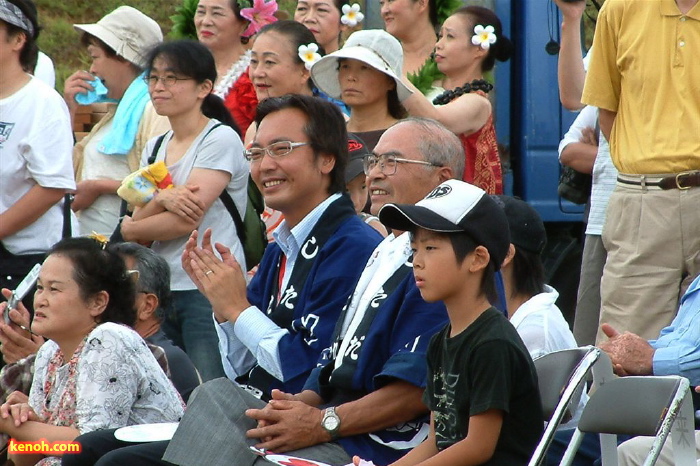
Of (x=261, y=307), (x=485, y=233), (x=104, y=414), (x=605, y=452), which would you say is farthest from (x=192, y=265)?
(x=605, y=452)

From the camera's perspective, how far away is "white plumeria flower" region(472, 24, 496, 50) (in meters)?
6.52

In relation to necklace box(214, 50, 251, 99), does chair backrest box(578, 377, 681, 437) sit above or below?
above

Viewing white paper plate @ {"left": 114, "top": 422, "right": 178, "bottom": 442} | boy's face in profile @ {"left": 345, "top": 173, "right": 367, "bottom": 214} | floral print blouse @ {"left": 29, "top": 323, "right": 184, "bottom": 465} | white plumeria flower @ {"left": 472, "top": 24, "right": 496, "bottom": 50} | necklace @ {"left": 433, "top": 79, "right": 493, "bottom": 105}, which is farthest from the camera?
white plumeria flower @ {"left": 472, "top": 24, "right": 496, "bottom": 50}

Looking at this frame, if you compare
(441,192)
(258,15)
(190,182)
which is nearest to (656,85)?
(441,192)

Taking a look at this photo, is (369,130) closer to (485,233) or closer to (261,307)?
(261,307)

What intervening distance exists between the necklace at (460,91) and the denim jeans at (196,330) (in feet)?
5.28

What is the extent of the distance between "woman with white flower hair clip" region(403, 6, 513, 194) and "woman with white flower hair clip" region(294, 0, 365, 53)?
1.89ft

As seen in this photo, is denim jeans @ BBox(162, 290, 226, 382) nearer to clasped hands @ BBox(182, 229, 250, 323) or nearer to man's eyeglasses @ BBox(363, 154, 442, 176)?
clasped hands @ BBox(182, 229, 250, 323)

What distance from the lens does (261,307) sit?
15.2ft

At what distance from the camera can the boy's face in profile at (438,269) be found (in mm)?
3551

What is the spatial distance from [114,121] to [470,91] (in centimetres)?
194

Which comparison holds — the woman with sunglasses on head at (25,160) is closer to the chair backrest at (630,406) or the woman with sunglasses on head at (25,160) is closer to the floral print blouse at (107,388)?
the floral print blouse at (107,388)

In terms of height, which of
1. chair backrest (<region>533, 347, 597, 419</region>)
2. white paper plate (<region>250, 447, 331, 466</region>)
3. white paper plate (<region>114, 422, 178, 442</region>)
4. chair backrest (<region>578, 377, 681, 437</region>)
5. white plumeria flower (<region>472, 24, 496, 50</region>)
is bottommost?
white paper plate (<region>114, 422, 178, 442</region>)

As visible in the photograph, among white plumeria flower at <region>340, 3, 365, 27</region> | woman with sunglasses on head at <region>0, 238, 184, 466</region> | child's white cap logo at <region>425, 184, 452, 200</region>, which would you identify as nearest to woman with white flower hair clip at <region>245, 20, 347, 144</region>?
white plumeria flower at <region>340, 3, 365, 27</region>
